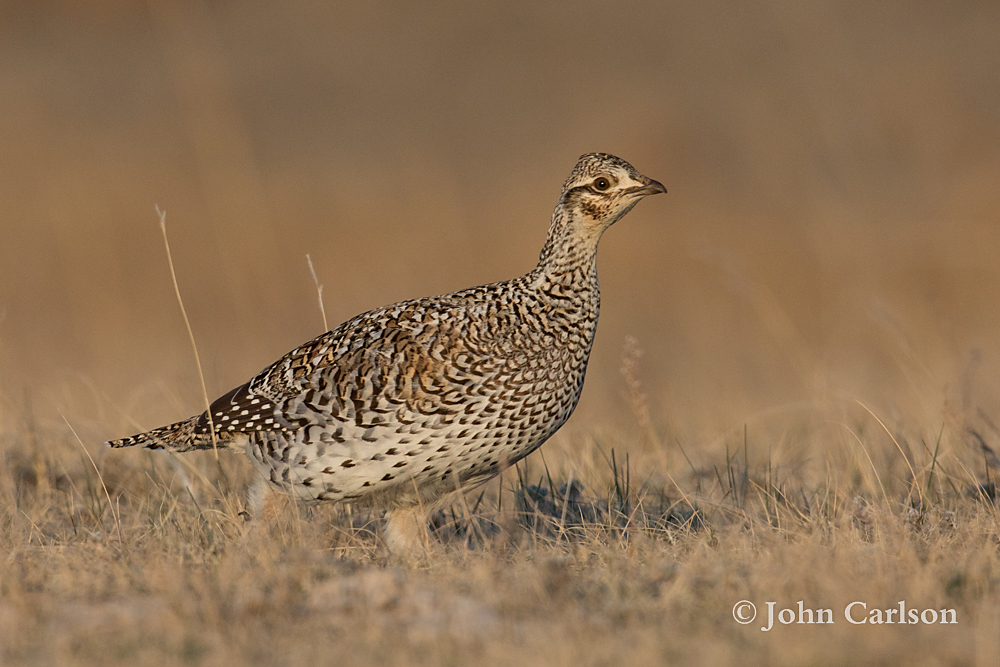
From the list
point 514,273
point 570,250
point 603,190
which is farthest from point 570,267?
point 514,273

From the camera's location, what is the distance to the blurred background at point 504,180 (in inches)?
510

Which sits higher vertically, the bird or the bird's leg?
the bird

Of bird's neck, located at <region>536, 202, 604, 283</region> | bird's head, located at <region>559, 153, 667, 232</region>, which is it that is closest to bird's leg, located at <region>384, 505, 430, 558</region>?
bird's neck, located at <region>536, 202, 604, 283</region>

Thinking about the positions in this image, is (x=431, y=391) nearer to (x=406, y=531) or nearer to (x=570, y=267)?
(x=406, y=531)

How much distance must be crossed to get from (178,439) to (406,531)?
1.17 metres

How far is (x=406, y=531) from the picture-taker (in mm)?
4703

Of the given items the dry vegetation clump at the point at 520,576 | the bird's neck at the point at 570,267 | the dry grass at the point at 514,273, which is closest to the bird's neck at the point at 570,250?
the bird's neck at the point at 570,267

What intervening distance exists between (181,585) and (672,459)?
3.40m

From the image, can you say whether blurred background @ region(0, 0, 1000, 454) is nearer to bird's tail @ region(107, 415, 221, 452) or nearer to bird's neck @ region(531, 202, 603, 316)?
bird's tail @ region(107, 415, 221, 452)

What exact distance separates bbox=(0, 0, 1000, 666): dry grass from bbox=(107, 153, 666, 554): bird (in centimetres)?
23

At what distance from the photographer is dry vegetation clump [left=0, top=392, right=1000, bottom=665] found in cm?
305

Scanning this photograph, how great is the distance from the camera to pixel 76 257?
58.2ft

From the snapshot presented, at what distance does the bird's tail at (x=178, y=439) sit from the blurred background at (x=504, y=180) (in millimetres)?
1275

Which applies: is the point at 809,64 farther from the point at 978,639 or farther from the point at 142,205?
the point at 978,639
